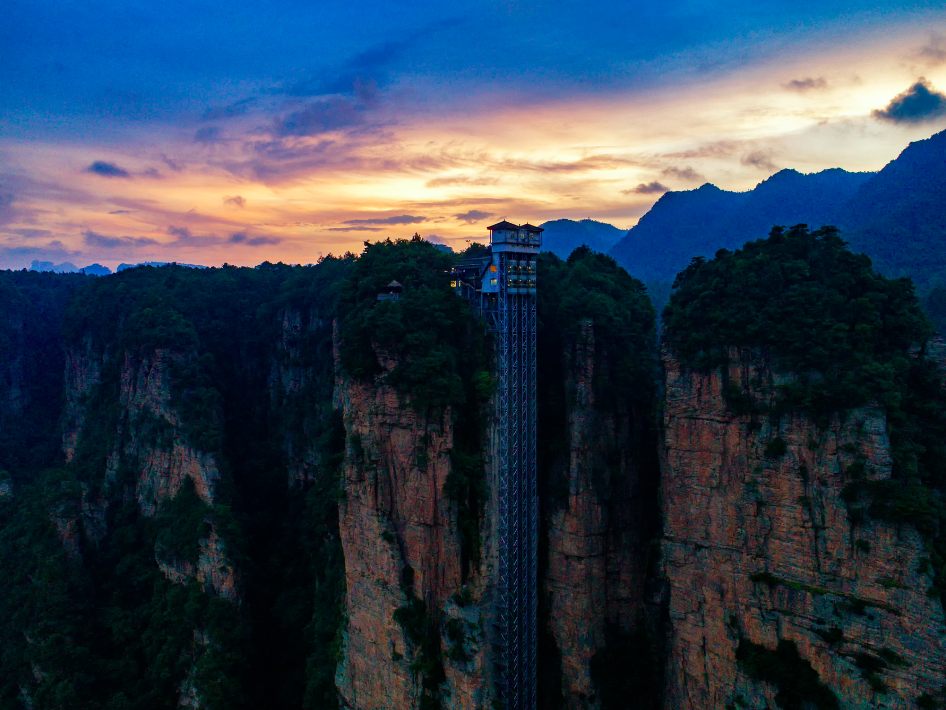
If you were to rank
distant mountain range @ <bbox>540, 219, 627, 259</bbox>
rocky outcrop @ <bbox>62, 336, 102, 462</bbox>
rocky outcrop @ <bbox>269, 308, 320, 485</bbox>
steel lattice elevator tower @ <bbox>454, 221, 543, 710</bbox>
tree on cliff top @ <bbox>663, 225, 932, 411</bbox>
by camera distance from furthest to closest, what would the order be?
distant mountain range @ <bbox>540, 219, 627, 259</bbox> → rocky outcrop @ <bbox>62, 336, 102, 462</bbox> → rocky outcrop @ <bbox>269, 308, 320, 485</bbox> → steel lattice elevator tower @ <bbox>454, 221, 543, 710</bbox> → tree on cliff top @ <bbox>663, 225, 932, 411</bbox>

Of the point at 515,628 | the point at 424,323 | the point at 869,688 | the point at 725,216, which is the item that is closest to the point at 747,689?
the point at 869,688

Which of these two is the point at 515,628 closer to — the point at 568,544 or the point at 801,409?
the point at 568,544

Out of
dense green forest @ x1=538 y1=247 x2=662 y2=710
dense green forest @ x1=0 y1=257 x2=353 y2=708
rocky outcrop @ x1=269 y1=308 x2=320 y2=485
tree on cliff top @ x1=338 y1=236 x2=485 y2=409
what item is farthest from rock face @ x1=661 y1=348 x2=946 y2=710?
rocky outcrop @ x1=269 y1=308 x2=320 y2=485

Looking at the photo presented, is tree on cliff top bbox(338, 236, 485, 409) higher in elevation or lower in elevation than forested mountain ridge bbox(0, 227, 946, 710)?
higher

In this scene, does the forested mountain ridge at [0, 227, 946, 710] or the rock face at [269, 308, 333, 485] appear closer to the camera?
the forested mountain ridge at [0, 227, 946, 710]

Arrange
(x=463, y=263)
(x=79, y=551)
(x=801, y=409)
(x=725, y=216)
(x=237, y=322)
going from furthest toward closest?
1. (x=725, y=216)
2. (x=237, y=322)
3. (x=79, y=551)
4. (x=463, y=263)
5. (x=801, y=409)

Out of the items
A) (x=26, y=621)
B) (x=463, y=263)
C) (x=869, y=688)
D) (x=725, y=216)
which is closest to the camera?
(x=869, y=688)

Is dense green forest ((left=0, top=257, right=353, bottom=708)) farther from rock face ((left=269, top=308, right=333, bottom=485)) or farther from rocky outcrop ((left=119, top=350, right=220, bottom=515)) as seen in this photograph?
rocky outcrop ((left=119, top=350, right=220, bottom=515))
